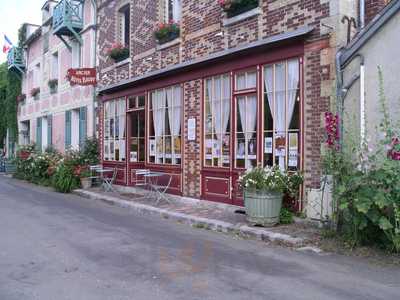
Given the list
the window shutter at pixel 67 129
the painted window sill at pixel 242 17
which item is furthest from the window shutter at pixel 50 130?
the painted window sill at pixel 242 17

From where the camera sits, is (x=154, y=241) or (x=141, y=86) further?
(x=141, y=86)

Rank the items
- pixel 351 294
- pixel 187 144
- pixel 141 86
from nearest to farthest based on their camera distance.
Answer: pixel 351 294, pixel 187 144, pixel 141 86

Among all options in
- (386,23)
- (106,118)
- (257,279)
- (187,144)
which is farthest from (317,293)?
(106,118)

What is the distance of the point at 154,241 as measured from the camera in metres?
7.38

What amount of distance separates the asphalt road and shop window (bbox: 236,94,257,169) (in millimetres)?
1914

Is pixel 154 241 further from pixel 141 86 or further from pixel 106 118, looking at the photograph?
pixel 106 118

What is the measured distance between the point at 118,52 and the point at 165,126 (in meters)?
3.80

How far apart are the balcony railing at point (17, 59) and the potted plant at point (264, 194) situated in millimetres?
22130

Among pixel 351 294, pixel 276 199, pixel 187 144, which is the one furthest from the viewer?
pixel 187 144

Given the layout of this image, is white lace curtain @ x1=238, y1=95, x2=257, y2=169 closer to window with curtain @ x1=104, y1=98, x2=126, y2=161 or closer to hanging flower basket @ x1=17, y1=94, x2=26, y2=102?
window with curtain @ x1=104, y1=98, x2=126, y2=161

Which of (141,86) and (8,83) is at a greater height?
(8,83)

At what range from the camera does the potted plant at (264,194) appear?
786cm

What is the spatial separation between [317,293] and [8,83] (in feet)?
91.9

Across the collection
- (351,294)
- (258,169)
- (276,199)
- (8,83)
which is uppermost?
(8,83)
